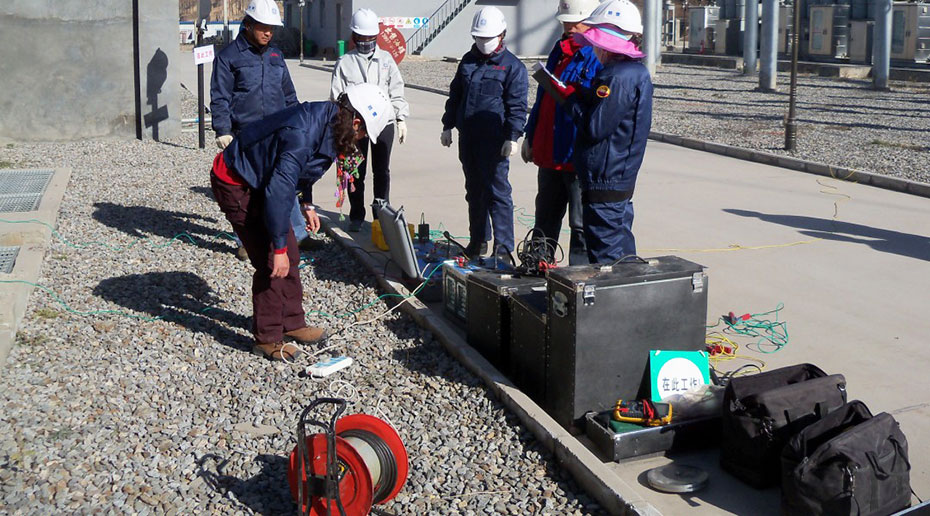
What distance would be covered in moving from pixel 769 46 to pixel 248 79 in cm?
1748

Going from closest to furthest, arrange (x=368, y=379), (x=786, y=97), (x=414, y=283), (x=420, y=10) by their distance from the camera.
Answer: (x=368, y=379), (x=414, y=283), (x=786, y=97), (x=420, y=10)

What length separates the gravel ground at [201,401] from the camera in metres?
4.19

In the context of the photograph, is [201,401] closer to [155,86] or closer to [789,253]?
[789,253]

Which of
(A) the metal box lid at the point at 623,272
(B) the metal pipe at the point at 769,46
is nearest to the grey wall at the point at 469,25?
(B) the metal pipe at the point at 769,46

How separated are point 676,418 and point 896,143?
11081 millimetres

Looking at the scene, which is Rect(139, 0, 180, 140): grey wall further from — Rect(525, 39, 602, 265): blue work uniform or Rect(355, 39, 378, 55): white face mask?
Rect(525, 39, 602, 265): blue work uniform

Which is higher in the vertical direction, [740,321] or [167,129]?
[167,129]

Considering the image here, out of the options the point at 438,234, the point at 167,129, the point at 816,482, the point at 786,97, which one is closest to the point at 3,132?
the point at 167,129

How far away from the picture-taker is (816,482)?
11.8 ft

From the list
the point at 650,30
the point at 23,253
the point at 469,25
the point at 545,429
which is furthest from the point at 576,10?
the point at 469,25

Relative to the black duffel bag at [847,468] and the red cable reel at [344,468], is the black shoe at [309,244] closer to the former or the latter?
the red cable reel at [344,468]

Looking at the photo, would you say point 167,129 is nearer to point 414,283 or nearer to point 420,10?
point 414,283

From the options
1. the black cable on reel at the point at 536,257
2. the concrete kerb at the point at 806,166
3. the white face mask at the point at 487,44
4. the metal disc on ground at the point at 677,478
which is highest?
the white face mask at the point at 487,44

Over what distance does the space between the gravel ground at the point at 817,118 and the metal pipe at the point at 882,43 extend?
0.36 metres
